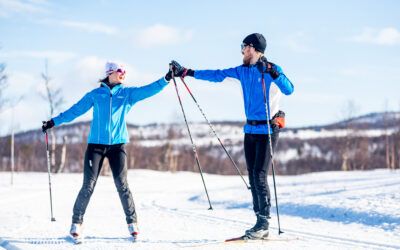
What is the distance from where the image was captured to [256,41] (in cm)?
606

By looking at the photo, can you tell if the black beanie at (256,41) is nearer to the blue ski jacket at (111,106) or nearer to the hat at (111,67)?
the blue ski jacket at (111,106)

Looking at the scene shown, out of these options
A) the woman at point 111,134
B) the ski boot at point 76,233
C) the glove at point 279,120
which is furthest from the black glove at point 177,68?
the ski boot at point 76,233

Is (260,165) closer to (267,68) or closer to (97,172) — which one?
(267,68)

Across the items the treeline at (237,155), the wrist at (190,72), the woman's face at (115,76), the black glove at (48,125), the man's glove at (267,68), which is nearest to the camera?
the man's glove at (267,68)

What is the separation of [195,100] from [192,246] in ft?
7.84

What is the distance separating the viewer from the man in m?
5.95

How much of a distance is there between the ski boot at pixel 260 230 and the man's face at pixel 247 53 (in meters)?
1.91

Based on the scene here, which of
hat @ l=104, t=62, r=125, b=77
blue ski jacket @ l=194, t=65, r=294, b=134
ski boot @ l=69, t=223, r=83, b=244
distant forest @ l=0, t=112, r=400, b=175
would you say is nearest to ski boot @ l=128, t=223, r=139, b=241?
ski boot @ l=69, t=223, r=83, b=244

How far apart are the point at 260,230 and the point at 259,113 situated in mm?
1408

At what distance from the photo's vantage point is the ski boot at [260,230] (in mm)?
5871

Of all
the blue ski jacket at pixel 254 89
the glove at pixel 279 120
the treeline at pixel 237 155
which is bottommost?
the treeline at pixel 237 155

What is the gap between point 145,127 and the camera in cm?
16088

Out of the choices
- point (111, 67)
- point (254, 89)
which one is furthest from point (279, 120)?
point (111, 67)

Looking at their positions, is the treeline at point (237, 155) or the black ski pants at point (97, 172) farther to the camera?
the treeline at point (237, 155)
